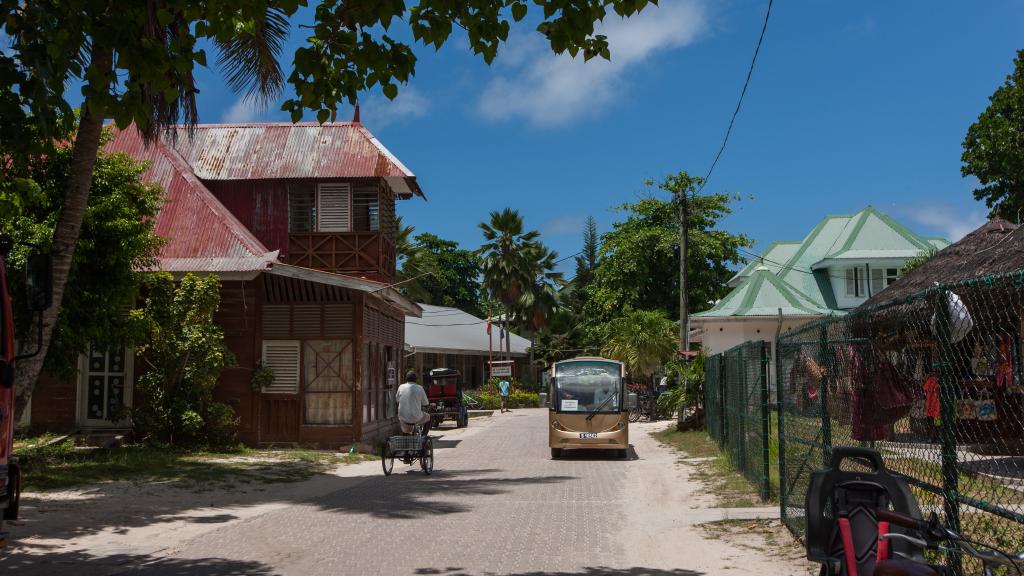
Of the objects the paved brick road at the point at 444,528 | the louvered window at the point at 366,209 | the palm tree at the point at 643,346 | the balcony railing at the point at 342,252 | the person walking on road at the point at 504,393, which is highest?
the louvered window at the point at 366,209

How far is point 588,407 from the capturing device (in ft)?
68.7

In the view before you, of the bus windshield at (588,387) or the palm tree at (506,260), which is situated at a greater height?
the palm tree at (506,260)

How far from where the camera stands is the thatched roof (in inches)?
647

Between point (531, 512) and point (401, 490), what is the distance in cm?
311

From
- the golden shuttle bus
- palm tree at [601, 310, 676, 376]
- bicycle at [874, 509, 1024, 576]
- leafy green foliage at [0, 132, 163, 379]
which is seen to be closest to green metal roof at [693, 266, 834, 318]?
Result: palm tree at [601, 310, 676, 376]

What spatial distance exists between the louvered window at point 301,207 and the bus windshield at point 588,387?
723 centimetres

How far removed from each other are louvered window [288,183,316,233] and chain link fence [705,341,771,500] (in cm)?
1038

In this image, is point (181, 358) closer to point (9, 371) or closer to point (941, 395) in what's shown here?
point (9, 371)

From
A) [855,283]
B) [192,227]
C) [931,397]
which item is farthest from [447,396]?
[931,397]

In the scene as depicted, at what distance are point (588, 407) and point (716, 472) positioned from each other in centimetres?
517

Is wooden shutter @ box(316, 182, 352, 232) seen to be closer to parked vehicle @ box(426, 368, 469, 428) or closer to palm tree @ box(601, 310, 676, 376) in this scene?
parked vehicle @ box(426, 368, 469, 428)

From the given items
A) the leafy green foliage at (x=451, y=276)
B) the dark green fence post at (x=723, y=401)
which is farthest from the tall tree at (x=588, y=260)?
the dark green fence post at (x=723, y=401)

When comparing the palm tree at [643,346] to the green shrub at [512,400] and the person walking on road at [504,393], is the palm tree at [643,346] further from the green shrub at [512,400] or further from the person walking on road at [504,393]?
the green shrub at [512,400]

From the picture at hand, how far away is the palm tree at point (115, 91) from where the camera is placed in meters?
7.12
